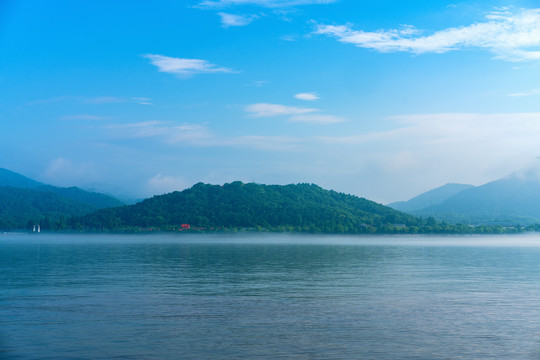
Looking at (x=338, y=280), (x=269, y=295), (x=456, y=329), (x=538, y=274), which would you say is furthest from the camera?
(x=538, y=274)

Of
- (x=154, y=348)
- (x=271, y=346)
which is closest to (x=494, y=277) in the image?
(x=271, y=346)

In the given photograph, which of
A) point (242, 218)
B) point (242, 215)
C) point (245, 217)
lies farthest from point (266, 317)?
point (242, 215)

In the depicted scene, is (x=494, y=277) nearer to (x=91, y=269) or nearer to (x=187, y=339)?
(x=187, y=339)

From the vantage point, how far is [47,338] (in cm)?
1791

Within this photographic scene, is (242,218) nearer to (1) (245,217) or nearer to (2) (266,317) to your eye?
(1) (245,217)

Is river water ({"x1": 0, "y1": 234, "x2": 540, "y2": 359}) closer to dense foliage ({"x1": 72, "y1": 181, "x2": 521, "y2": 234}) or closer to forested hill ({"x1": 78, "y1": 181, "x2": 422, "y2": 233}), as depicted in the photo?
dense foliage ({"x1": 72, "y1": 181, "x2": 521, "y2": 234})

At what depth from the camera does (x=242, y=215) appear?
185 m

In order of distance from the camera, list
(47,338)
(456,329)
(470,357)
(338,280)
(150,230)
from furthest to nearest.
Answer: (150,230)
(338,280)
(456,329)
(47,338)
(470,357)

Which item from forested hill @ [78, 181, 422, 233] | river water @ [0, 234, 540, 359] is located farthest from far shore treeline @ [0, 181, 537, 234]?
river water @ [0, 234, 540, 359]

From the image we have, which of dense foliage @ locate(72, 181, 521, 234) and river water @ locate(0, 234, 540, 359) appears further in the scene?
dense foliage @ locate(72, 181, 521, 234)

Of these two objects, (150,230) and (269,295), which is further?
(150,230)

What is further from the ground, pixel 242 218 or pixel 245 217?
pixel 245 217

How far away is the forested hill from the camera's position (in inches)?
7229

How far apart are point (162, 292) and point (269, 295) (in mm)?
6112
